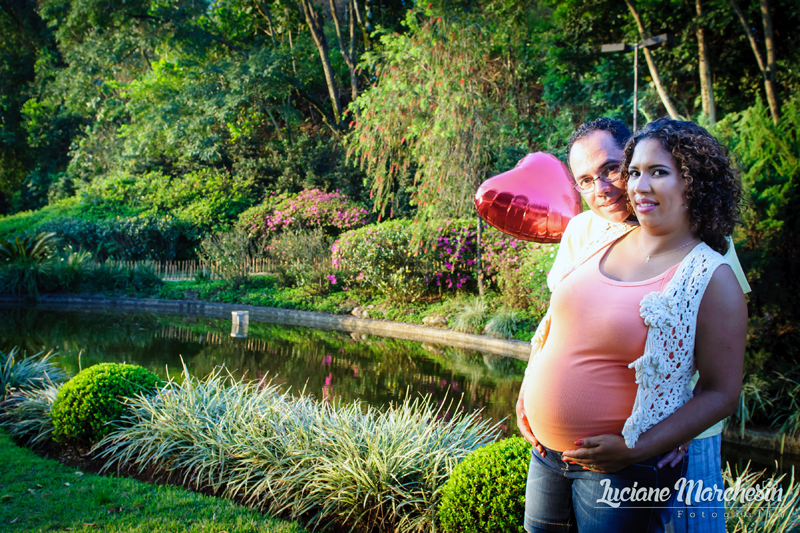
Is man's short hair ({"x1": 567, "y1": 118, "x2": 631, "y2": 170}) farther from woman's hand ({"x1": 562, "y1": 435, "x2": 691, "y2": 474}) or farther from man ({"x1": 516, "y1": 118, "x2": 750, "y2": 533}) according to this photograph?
woman's hand ({"x1": 562, "y1": 435, "x2": 691, "y2": 474})

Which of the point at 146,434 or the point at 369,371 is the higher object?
the point at 146,434

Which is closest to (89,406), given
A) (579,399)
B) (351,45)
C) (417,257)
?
(579,399)

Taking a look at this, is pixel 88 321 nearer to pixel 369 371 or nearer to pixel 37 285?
pixel 37 285

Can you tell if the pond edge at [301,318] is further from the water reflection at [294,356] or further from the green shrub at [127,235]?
the green shrub at [127,235]

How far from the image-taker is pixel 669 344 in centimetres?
127

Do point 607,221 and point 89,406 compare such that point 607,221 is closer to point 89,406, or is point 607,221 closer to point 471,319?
point 89,406

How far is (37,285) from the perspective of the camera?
1262cm

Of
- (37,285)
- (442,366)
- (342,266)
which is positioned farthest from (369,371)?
(37,285)

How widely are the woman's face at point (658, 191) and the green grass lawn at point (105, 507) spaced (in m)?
2.48

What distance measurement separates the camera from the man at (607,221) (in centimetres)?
137

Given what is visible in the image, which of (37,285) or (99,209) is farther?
(99,209)

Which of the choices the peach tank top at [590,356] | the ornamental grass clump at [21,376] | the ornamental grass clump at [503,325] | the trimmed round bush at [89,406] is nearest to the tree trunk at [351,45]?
the ornamental grass clump at [503,325]

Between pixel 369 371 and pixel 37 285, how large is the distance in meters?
9.47

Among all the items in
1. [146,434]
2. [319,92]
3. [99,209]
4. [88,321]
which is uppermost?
[319,92]
